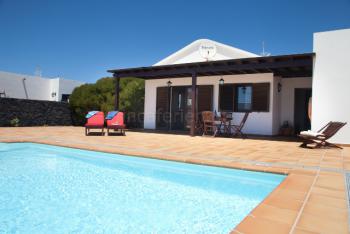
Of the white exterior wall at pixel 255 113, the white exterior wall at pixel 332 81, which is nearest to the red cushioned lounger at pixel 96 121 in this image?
the white exterior wall at pixel 255 113

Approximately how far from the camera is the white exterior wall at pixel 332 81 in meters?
7.33

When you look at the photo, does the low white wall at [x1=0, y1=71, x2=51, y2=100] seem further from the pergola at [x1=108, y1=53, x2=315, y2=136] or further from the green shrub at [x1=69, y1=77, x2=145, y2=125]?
the pergola at [x1=108, y1=53, x2=315, y2=136]

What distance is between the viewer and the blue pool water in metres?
2.51

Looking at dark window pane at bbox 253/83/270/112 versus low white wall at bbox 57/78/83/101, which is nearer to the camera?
dark window pane at bbox 253/83/270/112

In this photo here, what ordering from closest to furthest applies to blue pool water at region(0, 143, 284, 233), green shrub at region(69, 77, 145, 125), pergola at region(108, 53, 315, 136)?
blue pool water at region(0, 143, 284, 233) < pergola at region(108, 53, 315, 136) < green shrub at region(69, 77, 145, 125)

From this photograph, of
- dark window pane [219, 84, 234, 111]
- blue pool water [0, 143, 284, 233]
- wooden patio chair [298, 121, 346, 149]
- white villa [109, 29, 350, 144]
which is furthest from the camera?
dark window pane [219, 84, 234, 111]

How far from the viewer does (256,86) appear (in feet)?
33.9

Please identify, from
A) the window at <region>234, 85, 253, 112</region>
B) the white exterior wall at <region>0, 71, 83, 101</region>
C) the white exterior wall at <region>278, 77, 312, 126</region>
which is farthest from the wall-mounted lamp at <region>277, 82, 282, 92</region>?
the white exterior wall at <region>0, 71, 83, 101</region>

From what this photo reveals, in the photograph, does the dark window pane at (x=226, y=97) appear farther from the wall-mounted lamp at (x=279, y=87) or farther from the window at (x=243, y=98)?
the wall-mounted lamp at (x=279, y=87)

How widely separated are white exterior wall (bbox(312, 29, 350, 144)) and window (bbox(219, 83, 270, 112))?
243cm

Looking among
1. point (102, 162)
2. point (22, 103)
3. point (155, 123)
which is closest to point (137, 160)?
point (102, 162)

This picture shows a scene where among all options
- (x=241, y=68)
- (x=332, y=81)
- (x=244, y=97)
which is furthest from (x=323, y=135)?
(x=244, y=97)

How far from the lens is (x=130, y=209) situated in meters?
2.92

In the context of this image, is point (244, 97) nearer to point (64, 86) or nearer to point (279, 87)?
point (279, 87)
